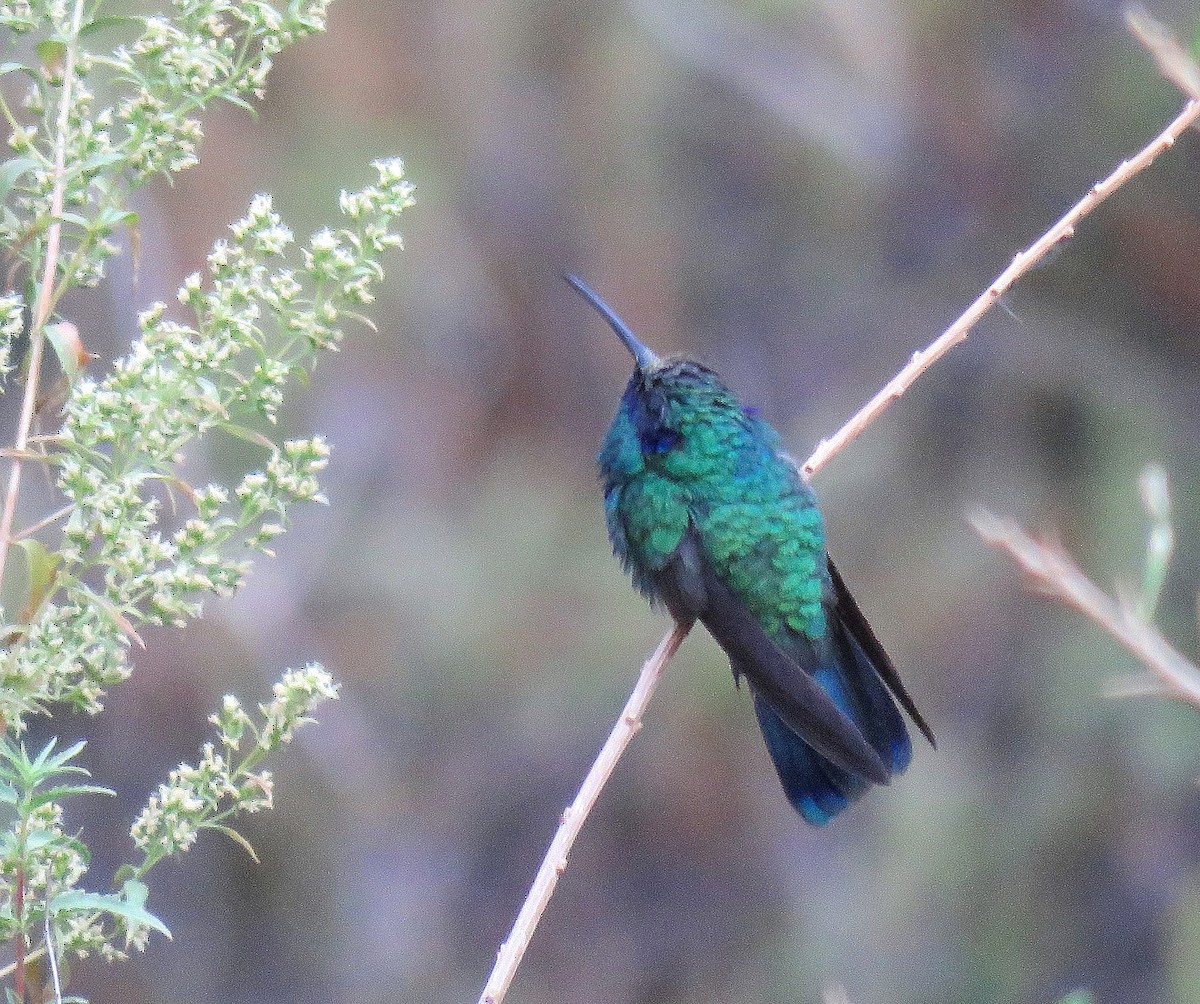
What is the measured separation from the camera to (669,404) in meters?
3.28

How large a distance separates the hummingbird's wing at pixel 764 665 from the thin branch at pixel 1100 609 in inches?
63.9

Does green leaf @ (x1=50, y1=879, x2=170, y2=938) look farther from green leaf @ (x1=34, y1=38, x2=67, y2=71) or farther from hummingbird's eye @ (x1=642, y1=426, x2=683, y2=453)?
hummingbird's eye @ (x1=642, y1=426, x2=683, y2=453)

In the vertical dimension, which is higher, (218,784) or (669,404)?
(218,784)

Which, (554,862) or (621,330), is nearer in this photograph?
(554,862)

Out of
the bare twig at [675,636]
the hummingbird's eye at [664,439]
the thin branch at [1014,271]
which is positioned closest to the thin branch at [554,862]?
the bare twig at [675,636]

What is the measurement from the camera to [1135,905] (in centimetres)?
629

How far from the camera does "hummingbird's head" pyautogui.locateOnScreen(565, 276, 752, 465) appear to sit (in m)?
3.27

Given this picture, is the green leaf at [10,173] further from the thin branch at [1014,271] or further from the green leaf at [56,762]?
the thin branch at [1014,271]

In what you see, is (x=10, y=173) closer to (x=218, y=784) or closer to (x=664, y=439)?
(x=218, y=784)

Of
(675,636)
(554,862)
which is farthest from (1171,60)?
(675,636)

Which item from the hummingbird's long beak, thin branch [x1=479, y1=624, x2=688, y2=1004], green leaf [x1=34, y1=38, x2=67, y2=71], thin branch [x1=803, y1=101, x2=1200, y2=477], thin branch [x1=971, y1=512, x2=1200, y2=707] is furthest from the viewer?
the hummingbird's long beak

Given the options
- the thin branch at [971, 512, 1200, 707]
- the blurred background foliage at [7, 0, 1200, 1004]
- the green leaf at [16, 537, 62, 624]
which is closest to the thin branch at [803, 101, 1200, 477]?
the thin branch at [971, 512, 1200, 707]

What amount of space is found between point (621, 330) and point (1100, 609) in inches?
82.5

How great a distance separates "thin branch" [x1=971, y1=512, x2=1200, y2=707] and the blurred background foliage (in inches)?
184
